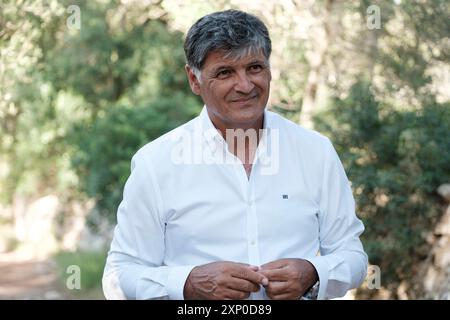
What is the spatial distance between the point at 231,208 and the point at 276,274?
0.26m

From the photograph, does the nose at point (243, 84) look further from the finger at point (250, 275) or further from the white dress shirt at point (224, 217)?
the finger at point (250, 275)

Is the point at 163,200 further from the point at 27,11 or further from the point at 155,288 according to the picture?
the point at 27,11

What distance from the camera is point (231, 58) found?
2264 millimetres

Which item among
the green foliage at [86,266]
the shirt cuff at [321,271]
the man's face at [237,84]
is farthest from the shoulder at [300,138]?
the green foliage at [86,266]

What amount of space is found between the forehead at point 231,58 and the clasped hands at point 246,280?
1.98 feet

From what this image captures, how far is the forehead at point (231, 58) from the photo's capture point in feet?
7.39

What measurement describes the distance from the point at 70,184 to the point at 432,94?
7771mm

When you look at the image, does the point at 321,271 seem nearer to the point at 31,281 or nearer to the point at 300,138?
the point at 300,138

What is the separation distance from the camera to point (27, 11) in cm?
547

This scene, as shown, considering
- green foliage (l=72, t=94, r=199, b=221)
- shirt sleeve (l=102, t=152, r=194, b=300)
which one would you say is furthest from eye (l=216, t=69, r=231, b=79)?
green foliage (l=72, t=94, r=199, b=221)

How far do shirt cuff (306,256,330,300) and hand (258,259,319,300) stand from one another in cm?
5

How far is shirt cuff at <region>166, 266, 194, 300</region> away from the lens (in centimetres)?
223

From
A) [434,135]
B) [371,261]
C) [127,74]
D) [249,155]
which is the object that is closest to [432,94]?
[434,135]

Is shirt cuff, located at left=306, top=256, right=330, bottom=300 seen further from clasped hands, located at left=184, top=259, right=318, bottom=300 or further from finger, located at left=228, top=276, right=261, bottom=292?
finger, located at left=228, top=276, right=261, bottom=292
